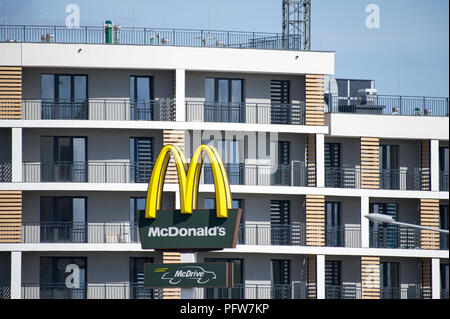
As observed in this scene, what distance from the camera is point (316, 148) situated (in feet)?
189

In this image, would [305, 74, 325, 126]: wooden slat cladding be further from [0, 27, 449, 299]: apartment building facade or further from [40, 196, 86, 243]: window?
[40, 196, 86, 243]: window

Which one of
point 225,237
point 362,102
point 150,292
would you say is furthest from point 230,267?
point 362,102

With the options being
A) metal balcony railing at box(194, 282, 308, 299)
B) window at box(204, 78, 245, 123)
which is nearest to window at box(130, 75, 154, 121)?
window at box(204, 78, 245, 123)

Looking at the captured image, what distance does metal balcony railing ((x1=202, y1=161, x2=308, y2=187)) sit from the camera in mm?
57469

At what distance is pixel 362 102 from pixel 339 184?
17.7ft

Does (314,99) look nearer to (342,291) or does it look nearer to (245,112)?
(245,112)

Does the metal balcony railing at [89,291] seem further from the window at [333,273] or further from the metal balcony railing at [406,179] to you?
the metal balcony railing at [406,179]

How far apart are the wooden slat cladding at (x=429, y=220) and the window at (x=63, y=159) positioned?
17.8 metres

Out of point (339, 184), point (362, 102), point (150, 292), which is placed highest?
point (362, 102)

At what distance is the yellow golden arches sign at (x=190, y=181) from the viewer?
4706 centimetres

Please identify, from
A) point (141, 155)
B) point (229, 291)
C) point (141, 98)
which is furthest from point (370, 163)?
point (141, 98)

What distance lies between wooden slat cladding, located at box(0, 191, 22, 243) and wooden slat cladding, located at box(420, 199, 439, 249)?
20.8m
